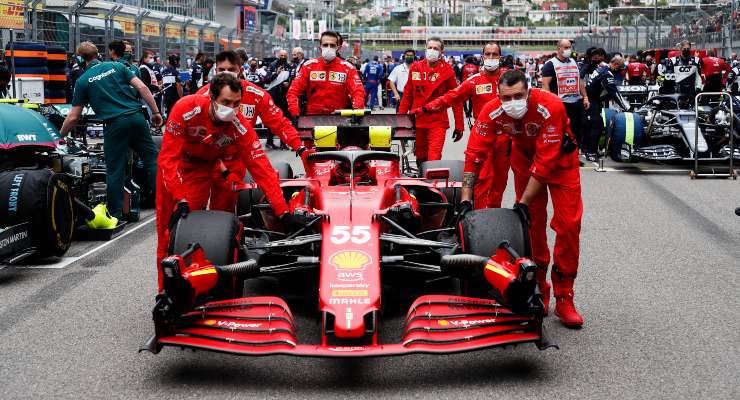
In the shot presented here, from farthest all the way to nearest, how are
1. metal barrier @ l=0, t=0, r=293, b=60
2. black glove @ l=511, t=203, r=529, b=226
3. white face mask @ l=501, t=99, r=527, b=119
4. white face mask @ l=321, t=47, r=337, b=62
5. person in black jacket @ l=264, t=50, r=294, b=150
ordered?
person in black jacket @ l=264, t=50, r=294, b=150 < metal barrier @ l=0, t=0, r=293, b=60 < white face mask @ l=321, t=47, r=337, b=62 < white face mask @ l=501, t=99, r=527, b=119 < black glove @ l=511, t=203, r=529, b=226

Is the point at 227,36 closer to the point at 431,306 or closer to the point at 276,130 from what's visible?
the point at 276,130

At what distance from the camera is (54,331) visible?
5750mm

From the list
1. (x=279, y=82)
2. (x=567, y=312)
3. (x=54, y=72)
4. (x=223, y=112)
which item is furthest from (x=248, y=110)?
(x=279, y=82)

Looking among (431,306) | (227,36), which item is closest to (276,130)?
(431,306)

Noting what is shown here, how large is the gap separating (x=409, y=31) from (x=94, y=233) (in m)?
165

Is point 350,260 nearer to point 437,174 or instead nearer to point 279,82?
point 437,174

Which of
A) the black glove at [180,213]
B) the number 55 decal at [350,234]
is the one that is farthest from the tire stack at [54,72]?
the number 55 decal at [350,234]

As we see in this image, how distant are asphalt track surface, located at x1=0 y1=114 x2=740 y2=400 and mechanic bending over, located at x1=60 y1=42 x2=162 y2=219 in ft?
4.24

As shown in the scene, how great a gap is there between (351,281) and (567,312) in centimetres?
164

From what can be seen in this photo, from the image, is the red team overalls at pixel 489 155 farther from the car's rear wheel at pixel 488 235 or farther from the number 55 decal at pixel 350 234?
the number 55 decal at pixel 350 234

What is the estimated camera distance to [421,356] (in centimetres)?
518

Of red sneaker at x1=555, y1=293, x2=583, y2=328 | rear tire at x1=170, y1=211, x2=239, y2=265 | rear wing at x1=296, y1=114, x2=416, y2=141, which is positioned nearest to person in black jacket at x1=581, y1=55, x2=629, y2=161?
rear wing at x1=296, y1=114, x2=416, y2=141

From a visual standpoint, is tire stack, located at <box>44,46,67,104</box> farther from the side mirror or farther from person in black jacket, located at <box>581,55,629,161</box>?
the side mirror

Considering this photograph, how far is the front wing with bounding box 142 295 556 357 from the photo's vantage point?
4609mm
